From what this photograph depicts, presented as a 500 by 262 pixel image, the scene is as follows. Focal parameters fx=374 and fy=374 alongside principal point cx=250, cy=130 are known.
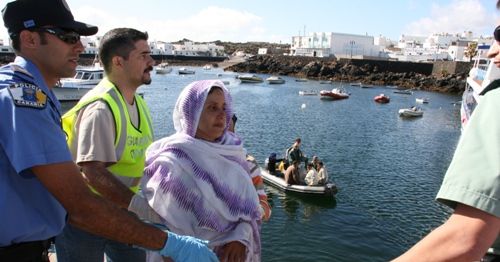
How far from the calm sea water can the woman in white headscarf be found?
9213 mm

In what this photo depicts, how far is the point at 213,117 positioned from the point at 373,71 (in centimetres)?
9635

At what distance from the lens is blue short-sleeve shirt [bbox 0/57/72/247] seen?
171 centimetres

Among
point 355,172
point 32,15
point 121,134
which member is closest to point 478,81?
point 355,172

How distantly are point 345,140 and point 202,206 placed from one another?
2753cm

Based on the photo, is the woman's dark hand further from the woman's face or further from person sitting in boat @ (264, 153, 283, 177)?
person sitting in boat @ (264, 153, 283, 177)

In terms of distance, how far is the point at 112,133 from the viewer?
2.75 meters

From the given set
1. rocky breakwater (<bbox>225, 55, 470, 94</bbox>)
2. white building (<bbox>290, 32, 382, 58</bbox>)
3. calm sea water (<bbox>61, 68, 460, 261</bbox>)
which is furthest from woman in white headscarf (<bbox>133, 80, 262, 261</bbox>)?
white building (<bbox>290, 32, 382, 58</bbox>)

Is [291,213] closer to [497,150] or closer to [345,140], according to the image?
[497,150]

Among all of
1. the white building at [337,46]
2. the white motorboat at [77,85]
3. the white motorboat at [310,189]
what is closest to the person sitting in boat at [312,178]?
the white motorboat at [310,189]

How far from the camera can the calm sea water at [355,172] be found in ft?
41.2

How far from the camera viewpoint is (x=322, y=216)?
14.5m

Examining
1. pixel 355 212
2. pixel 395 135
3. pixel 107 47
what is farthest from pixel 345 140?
pixel 107 47

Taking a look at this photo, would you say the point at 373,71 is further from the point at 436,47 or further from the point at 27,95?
Result: the point at 27,95

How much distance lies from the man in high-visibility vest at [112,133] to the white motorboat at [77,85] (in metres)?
34.5
